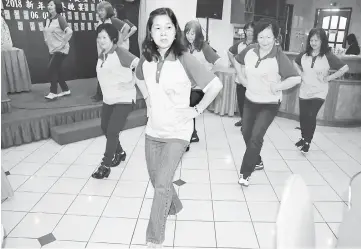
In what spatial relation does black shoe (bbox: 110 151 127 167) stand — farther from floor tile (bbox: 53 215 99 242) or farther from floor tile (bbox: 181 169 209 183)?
floor tile (bbox: 53 215 99 242)

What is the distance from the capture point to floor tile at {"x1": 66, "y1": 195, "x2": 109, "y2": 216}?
2598 millimetres

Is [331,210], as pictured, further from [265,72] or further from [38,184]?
[38,184]

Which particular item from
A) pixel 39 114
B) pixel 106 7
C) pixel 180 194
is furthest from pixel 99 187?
pixel 106 7

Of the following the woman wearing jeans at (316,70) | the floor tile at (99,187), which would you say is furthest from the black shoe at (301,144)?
the floor tile at (99,187)

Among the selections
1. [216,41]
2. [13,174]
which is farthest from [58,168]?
[216,41]

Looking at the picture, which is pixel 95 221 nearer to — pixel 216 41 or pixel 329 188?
pixel 329 188

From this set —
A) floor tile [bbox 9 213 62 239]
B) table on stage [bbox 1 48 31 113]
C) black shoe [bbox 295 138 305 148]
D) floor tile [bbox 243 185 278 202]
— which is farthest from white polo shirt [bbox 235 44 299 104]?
table on stage [bbox 1 48 31 113]

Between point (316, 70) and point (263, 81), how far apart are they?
128cm

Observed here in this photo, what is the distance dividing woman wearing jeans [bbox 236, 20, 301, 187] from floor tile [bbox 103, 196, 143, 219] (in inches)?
43.5

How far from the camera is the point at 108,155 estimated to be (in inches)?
124

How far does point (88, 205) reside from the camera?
271cm

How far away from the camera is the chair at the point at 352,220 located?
43.4 inches

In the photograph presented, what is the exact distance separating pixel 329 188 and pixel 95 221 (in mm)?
2273

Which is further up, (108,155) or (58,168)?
(108,155)
